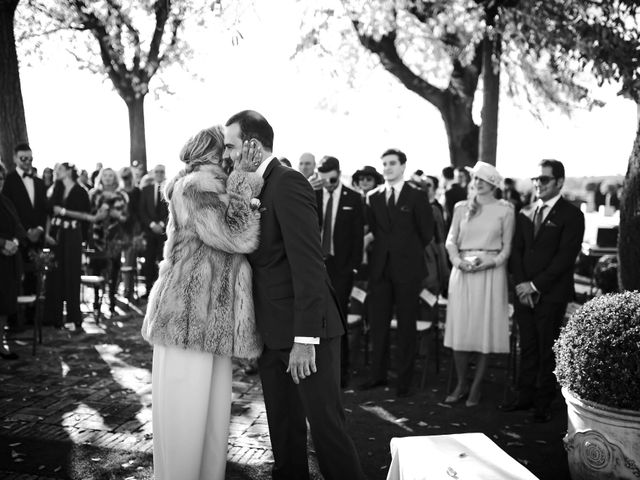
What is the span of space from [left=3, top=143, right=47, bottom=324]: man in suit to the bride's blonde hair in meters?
6.55

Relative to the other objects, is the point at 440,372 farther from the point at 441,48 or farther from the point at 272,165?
the point at 441,48

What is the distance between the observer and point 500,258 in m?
6.81

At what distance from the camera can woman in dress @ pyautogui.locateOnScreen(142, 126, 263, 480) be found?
13.3ft

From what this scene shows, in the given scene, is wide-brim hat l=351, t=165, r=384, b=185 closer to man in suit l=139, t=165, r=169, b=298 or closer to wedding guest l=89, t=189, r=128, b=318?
wedding guest l=89, t=189, r=128, b=318

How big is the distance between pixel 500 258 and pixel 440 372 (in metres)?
2.06

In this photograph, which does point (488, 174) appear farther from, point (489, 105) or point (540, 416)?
point (489, 105)

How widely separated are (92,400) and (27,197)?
4456 mm

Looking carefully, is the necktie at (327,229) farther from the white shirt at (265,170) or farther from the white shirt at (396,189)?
the white shirt at (265,170)

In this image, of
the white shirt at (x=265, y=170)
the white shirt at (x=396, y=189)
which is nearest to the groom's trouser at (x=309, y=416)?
the white shirt at (x=265, y=170)

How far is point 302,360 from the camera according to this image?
3912 millimetres

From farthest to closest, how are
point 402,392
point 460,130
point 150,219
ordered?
point 460,130, point 150,219, point 402,392

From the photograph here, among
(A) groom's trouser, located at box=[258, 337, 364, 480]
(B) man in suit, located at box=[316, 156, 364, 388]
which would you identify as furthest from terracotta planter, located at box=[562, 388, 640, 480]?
(B) man in suit, located at box=[316, 156, 364, 388]

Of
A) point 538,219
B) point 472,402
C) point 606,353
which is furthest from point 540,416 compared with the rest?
point 606,353

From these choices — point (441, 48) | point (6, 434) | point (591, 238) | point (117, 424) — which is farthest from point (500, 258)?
point (441, 48)
